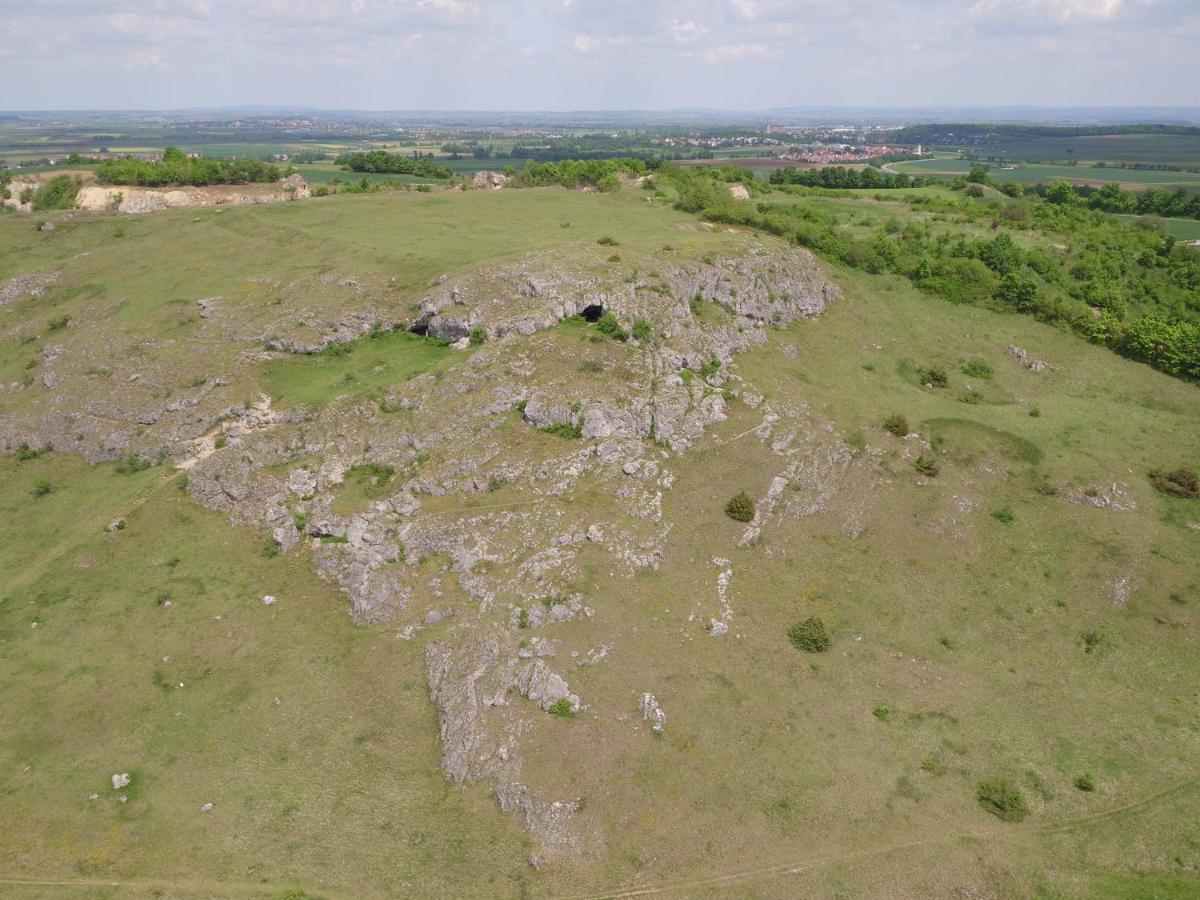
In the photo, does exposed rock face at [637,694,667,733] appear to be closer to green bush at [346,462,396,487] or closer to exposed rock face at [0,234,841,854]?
exposed rock face at [0,234,841,854]

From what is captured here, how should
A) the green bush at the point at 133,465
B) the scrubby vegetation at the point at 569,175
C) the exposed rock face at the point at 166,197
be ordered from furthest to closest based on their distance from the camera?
the scrubby vegetation at the point at 569,175 < the exposed rock face at the point at 166,197 < the green bush at the point at 133,465

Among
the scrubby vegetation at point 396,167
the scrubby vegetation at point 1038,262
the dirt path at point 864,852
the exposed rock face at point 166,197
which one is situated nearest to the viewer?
the dirt path at point 864,852

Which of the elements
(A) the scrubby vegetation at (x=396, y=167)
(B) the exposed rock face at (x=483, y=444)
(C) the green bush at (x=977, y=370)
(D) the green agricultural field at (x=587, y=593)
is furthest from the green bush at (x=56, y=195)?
(C) the green bush at (x=977, y=370)

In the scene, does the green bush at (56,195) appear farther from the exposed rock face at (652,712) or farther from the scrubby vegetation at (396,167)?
the exposed rock face at (652,712)

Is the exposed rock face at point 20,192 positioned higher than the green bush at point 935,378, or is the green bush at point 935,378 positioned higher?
the exposed rock face at point 20,192

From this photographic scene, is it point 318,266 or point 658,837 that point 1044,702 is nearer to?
point 658,837

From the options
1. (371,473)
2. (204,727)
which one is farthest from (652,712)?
(371,473)

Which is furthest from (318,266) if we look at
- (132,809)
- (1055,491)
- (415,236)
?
(1055,491)

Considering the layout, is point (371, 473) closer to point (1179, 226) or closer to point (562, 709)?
point (562, 709)
